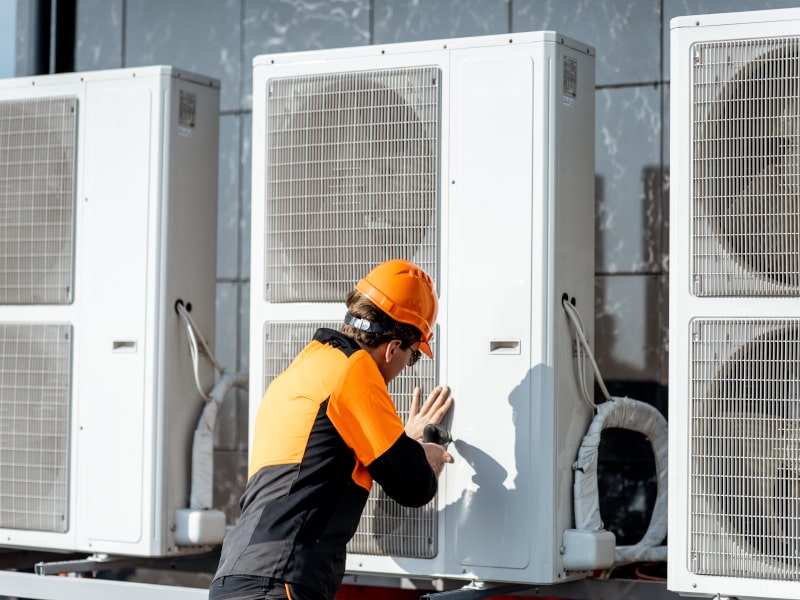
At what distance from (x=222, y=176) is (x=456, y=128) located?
63.9 inches

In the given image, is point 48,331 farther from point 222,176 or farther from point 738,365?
point 738,365

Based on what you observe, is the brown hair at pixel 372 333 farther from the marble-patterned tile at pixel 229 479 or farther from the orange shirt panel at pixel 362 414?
the marble-patterned tile at pixel 229 479

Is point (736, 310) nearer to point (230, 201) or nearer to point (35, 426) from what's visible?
point (35, 426)

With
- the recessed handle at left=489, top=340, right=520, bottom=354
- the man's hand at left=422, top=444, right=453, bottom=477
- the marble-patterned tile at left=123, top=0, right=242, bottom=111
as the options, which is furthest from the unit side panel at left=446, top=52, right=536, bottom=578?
the marble-patterned tile at left=123, top=0, right=242, bottom=111

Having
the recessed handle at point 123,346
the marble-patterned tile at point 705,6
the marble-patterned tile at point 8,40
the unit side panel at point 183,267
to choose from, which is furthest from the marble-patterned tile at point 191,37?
the marble-patterned tile at point 705,6

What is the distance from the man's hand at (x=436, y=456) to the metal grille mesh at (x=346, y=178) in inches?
19.1

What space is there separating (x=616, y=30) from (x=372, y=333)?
168 cm

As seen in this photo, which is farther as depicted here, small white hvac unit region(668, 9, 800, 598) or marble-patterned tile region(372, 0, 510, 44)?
marble-patterned tile region(372, 0, 510, 44)

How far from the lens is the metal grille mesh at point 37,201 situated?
3.81 m

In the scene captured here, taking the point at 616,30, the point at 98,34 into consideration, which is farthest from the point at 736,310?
the point at 98,34

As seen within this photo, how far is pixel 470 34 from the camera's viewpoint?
4.30m

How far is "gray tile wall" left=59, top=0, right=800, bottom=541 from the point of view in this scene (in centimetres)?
401

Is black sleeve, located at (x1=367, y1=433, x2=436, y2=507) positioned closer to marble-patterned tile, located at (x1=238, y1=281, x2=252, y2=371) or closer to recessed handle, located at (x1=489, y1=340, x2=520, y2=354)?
recessed handle, located at (x1=489, y1=340, x2=520, y2=354)

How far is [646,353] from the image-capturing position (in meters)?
3.99
